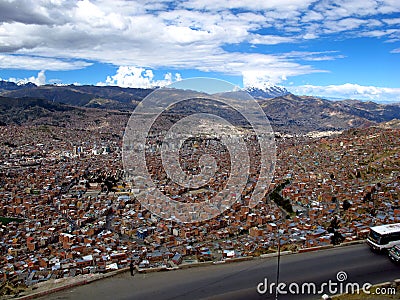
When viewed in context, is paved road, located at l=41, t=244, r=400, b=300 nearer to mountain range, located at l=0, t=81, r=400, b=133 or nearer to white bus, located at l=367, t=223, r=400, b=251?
white bus, located at l=367, t=223, r=400, b=251

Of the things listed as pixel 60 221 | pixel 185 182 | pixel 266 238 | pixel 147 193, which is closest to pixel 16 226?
pixel 60 221

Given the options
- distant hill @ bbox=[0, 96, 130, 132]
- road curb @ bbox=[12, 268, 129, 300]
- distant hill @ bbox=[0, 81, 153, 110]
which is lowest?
road curb @ bbox=[12, 268, 129, 300]

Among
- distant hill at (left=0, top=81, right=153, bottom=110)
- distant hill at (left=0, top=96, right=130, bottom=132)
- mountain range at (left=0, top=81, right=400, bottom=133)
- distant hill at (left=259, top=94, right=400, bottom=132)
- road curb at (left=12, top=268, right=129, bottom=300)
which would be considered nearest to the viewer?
road curb at (left=12, top=268, right=129, bottom=300)

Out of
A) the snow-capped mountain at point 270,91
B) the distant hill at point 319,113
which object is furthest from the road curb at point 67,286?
the snow-capped mountain at point 270,91

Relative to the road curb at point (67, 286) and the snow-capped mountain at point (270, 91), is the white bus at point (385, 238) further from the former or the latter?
the snow-capped mountain at point (270, 91)

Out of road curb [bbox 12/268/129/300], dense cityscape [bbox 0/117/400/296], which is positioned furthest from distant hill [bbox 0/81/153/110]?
road curb [bbox 12/268/129/300]

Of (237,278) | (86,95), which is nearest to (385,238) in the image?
(237,278)

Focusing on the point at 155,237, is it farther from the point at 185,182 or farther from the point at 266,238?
the point at 185,182
